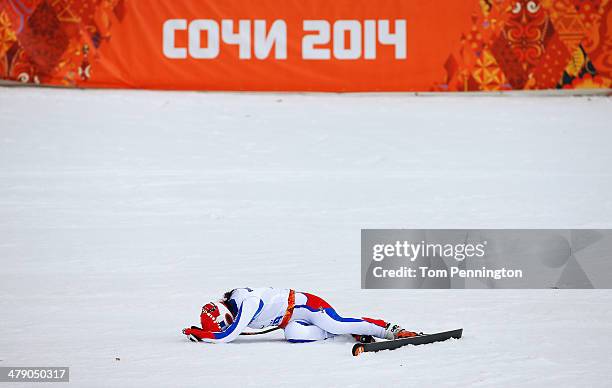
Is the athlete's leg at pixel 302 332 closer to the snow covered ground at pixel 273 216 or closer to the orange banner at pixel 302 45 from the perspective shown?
the snow covered ground at pixel 273 216

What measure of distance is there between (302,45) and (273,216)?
554 centimetres

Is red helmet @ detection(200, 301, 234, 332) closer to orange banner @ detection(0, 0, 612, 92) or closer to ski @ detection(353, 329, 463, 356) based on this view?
ski @ detection(353, 329, 463, 356)

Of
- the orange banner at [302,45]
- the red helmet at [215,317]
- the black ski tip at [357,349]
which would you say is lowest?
the black ski tip at [357,349]

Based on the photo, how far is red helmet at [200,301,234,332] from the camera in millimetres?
7656

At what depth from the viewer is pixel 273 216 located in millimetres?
11609

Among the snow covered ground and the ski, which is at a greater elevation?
the snow covered ground

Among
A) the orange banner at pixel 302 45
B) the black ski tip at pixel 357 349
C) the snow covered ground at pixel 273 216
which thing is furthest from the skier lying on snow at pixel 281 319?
the orange banner at pixel 302 45

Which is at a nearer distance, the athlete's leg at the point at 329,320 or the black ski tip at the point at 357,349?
the black ski tip at the point at 357,349

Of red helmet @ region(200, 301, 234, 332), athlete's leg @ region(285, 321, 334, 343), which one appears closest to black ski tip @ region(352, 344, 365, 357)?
athlete's leg @ region(285, 321, 334, 343)

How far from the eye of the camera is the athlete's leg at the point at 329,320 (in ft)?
25.3

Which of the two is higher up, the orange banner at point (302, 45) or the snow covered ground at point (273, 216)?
the orange banner at point (302, 45)

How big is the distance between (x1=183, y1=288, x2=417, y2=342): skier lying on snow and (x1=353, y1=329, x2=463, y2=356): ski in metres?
0.07

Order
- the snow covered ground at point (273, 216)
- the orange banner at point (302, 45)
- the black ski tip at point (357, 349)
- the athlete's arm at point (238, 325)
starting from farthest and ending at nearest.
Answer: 1. the orange banner at point (302, 45)
2. the athlete's arm at point (238, 325)
3. the black ski tip at point (357, 349)
4. the snow covered ground at point (273, 216)

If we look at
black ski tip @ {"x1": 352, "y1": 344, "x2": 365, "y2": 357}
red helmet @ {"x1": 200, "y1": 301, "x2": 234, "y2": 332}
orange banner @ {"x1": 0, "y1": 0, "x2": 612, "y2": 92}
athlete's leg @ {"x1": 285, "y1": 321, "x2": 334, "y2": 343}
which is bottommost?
black ski tip @ {"x1": 352, "y1": 344, "x2": 365, "y2": 357}
